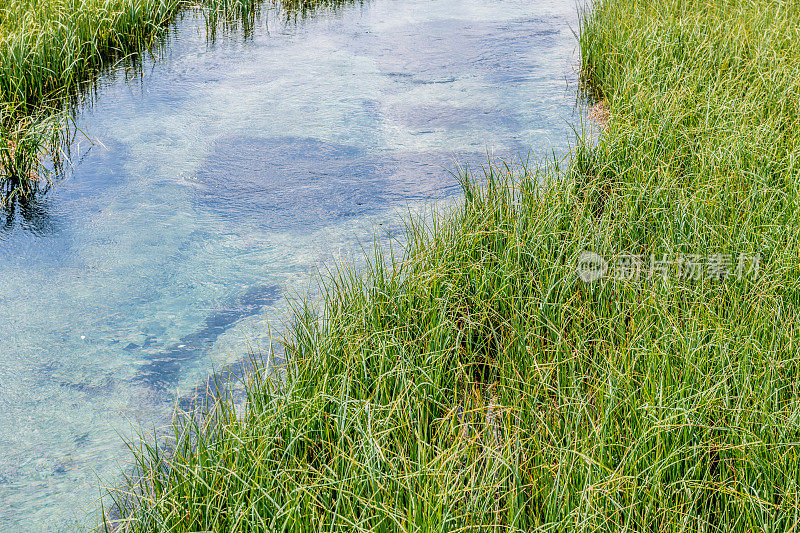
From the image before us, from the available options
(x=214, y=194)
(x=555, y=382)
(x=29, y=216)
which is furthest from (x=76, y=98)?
(x=555, y=382)

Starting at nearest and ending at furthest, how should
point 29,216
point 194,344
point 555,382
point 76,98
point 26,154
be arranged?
point 555,382 < point 194,344 < point 29,216 < point 26,154 < point 76,98

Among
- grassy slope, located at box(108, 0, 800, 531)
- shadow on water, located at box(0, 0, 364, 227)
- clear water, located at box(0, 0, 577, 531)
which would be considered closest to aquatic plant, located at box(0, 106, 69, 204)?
shadow on water, located at box(0, 0, 364, 227)

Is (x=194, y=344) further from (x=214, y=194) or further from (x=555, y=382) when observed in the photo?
(x=555, y=382)

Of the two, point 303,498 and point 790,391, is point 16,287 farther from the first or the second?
point 790,391

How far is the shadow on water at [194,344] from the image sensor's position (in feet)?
10.1

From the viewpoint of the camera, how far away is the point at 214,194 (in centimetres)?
455

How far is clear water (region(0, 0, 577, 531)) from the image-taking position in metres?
2.95

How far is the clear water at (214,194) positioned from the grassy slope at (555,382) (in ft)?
1.38

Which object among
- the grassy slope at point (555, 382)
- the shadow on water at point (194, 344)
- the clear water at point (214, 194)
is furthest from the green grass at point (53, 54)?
the grassy slope at point (555, 382)

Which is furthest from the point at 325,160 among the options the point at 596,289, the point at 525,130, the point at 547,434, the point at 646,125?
the point at 547,434

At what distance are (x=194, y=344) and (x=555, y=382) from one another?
5.35ft

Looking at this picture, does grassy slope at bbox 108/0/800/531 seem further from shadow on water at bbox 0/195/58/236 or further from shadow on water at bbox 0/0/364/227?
shadow on water at bbox 0/0/364/227

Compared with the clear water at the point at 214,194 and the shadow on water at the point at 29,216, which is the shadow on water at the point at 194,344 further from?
the shadow on water at the point at 29,216

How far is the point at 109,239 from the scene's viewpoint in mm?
4082
